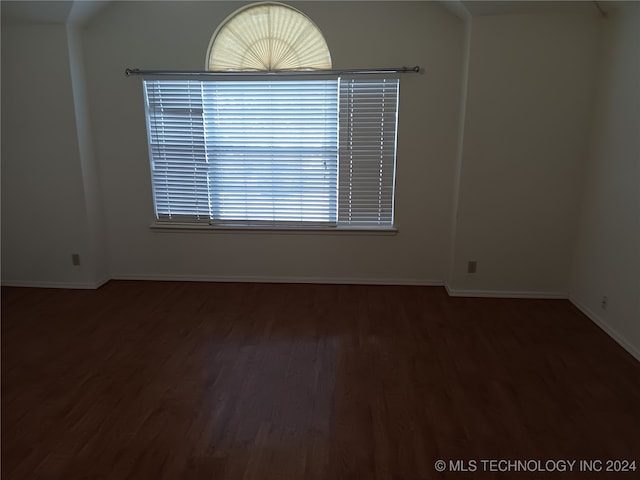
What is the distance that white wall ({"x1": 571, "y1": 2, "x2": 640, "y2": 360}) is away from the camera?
281cm

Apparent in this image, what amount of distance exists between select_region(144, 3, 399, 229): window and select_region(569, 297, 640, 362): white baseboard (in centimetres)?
176

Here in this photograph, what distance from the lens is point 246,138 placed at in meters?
3.87

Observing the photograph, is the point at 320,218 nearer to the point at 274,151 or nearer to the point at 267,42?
the point at 274,151

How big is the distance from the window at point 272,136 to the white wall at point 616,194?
5.27 feet

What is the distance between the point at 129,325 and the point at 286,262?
1.52 meters

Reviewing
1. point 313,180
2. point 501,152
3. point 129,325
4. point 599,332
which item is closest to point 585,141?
point 501,152

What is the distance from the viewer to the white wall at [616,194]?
2809mm

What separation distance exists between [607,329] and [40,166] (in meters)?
4.90

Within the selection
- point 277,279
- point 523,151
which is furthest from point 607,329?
point 277,279

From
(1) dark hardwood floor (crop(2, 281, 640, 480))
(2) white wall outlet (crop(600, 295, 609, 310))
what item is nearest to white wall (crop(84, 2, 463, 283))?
(1) dark hardwood floor (crop(2, 281, 640, 480))

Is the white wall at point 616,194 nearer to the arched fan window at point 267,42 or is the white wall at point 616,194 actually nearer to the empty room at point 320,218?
the empty room at point 320,218

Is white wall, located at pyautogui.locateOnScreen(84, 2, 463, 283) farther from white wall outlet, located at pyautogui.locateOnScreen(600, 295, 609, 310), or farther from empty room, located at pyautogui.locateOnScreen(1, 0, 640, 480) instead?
white wall outlet, located at pyautogui.locateOnScreen(600, 295, 609, 310)

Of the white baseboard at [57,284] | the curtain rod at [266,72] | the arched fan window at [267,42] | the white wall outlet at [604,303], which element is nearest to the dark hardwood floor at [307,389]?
the white wall outlet at [604,303]

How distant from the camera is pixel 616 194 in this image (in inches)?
119
